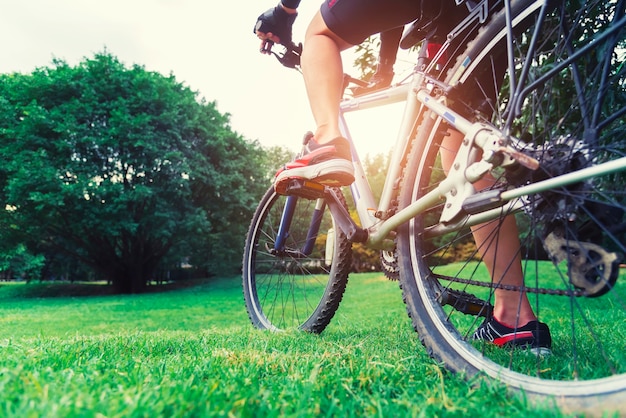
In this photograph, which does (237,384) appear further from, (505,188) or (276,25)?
(276,25)

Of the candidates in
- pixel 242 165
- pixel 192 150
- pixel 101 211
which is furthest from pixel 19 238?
pixel 242 165

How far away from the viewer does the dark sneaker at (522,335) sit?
1599mm

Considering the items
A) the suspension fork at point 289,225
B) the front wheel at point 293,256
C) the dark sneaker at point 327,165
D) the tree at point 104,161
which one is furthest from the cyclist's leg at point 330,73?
the tree at point 104,161

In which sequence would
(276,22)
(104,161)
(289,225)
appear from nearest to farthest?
1. (276,22)
2. (289,225)
3. (104,161)

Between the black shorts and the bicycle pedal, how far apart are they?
0.64m

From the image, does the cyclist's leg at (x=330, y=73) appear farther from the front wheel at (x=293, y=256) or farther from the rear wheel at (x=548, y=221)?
the front wheel at (x=293, y=256)

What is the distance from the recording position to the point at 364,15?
1.66 metres

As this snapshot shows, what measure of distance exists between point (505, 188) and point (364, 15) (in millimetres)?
874

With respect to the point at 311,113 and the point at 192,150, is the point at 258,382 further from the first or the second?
the point at 192,150

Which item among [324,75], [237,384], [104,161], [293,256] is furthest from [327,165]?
[104,161]

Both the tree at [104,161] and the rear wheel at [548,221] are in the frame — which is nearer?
the rear wheel at [548,221]

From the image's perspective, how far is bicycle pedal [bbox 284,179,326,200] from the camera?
192 centimetres

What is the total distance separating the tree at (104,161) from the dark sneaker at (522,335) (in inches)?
589

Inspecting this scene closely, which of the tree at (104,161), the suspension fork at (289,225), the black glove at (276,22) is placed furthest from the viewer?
the tree at (104,161)
